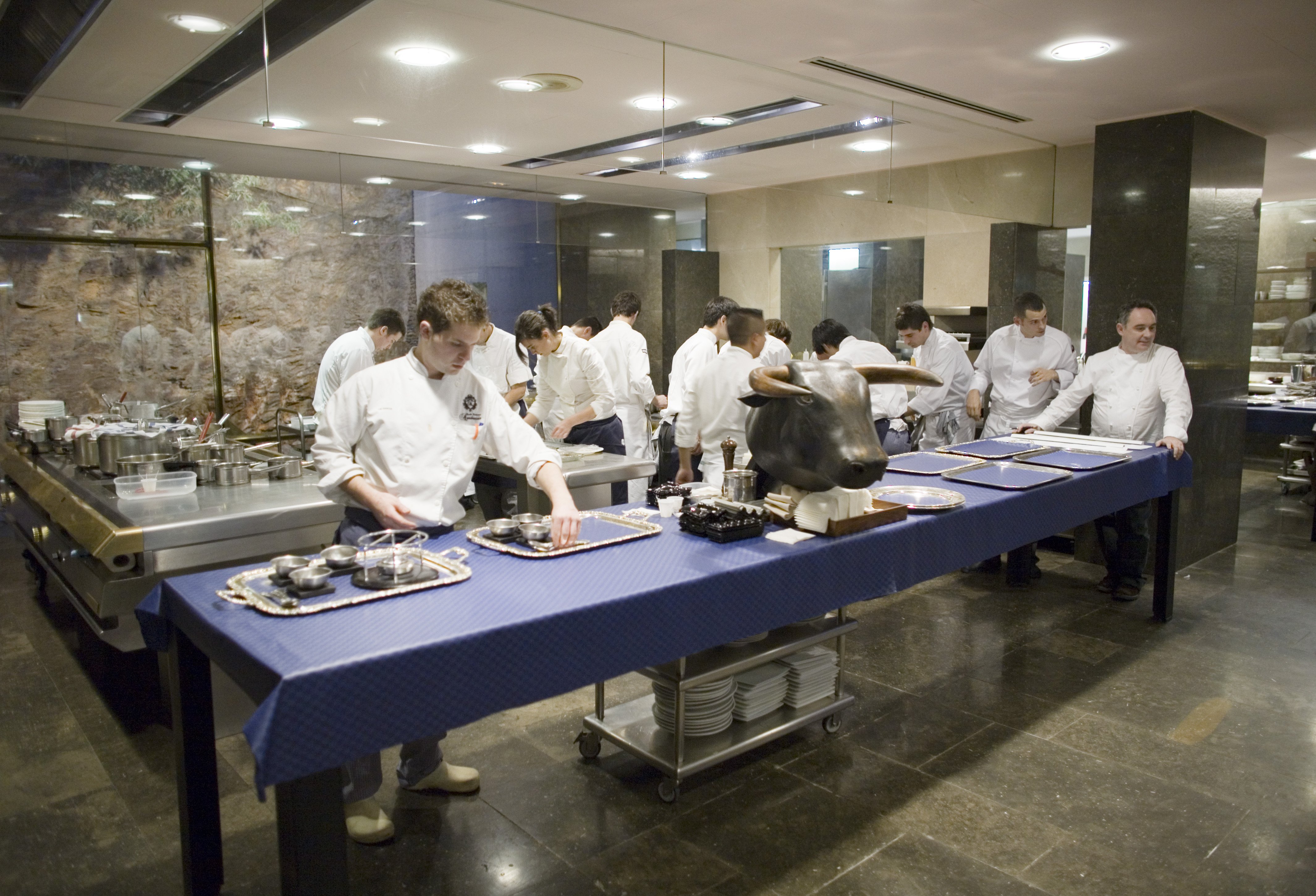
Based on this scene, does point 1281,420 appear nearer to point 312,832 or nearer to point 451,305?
point 451,305

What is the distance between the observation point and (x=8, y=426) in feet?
16.5

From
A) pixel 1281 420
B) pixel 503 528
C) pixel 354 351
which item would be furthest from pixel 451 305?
pixel 1281 420

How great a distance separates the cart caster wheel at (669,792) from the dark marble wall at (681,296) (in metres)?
4.65

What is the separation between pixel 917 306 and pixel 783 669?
10.4ft

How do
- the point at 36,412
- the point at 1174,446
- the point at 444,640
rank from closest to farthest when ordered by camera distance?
1. the point at 444,640
2. the point at 1174,446
3. the point at 36,412

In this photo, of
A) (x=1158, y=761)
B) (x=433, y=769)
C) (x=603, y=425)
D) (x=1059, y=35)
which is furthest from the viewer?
(x=603, y=425)

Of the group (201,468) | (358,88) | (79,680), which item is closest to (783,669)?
(201,468)

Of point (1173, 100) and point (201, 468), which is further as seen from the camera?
point (1173, 100)

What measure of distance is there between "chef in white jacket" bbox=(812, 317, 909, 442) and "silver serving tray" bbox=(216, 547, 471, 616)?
3.49 m

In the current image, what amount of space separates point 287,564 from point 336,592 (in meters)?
0.15

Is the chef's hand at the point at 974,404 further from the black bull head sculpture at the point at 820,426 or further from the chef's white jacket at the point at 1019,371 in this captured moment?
the black bull head sculpture at the point at 820,426

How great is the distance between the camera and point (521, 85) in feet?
14.2

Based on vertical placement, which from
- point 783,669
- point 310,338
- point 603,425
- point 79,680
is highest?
point 310,338

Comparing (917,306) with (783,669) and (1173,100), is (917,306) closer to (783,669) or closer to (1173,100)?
(1173,100)
